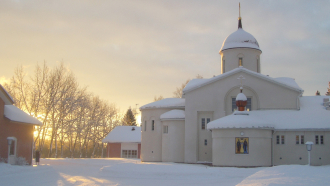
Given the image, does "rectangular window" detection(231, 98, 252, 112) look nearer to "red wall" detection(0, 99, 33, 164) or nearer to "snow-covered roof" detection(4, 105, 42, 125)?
"snow-covered roof" detection(4, 105, 42, 125)

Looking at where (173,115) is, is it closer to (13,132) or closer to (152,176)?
(152,176)

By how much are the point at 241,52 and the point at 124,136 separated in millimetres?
24416

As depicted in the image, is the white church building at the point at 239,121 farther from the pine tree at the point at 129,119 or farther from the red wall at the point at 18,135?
the pine tree at the point at 129,119

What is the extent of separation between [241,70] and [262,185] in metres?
20.1

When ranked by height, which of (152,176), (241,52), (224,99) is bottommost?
(152,176)

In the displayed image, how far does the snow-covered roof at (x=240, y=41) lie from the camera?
1421 inches

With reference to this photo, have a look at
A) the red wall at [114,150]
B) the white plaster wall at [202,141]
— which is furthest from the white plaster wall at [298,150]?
the red wall at [114,150]

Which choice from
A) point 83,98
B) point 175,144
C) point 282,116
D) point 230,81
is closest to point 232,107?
point 230,81

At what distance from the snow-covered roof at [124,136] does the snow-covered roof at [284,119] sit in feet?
85.2

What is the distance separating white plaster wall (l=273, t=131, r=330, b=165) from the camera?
1089 inches

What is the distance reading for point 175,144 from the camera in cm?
3275

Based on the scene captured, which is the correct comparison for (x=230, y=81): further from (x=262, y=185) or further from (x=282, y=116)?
(x=262, y=185)

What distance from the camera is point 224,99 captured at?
31.2 m

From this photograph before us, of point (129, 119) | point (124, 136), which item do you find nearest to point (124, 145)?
point (124, 136)
